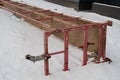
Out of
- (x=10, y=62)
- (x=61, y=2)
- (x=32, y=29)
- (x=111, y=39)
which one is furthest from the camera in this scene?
(x=61, y=2)

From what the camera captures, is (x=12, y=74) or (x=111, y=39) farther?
(x=111, y=39)

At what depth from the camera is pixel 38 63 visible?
5457 millimetres

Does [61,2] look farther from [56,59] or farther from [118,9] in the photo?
[56,59]

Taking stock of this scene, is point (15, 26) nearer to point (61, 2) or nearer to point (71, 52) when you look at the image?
point (71, 52)

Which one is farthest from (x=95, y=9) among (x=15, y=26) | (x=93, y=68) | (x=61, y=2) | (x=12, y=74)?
(x=12, y=74)

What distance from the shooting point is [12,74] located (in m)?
4.96

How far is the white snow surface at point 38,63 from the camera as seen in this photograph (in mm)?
4914

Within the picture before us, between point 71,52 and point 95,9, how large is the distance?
5.47 metres

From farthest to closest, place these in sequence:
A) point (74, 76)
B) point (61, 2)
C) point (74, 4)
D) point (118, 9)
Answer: point (61, 2) → point (74, 4) → point (118, 9) → point (74, 76)

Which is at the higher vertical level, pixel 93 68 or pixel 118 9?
pixel 118 9

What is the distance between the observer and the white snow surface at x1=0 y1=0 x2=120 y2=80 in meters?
4.91

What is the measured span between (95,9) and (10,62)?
6635mm

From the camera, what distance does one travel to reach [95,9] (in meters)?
11.2

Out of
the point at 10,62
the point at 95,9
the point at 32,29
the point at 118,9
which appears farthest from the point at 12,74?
the point at 95,9
